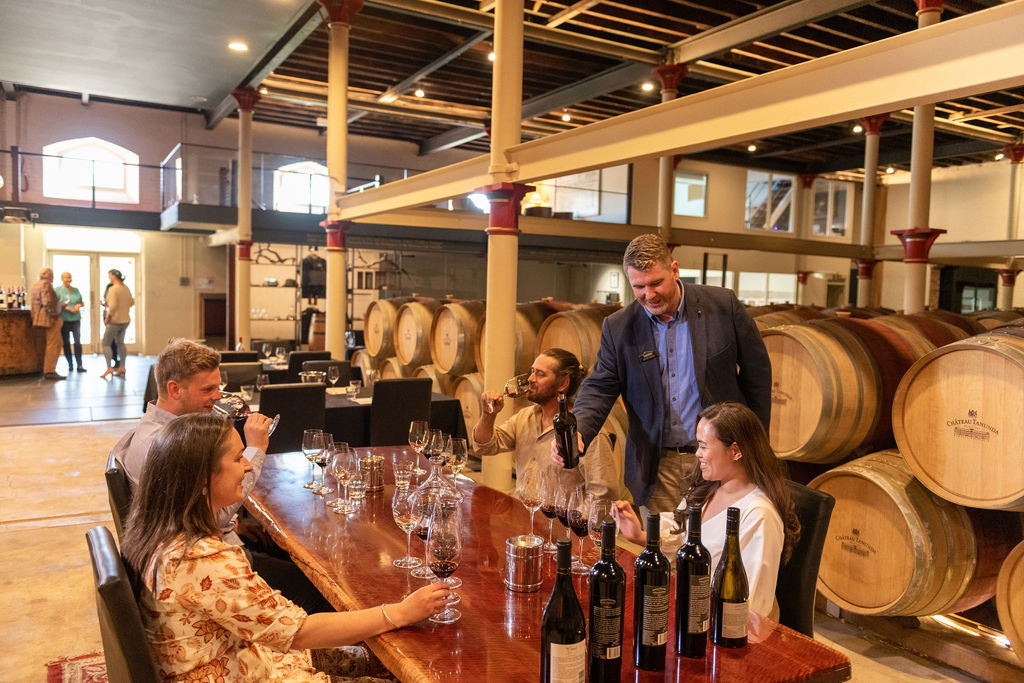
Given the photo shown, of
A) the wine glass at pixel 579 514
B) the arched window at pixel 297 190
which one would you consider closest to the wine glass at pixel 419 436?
the wine glass at pixel 579 514

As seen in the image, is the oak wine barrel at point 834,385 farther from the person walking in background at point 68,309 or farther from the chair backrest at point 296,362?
the person walking in background at point 68,309

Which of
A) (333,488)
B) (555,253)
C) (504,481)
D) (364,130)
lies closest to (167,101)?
(364,130)

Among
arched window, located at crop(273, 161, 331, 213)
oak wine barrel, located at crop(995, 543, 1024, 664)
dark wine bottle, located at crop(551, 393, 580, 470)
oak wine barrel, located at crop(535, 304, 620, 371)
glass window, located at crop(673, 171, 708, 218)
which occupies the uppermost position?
glass window, located at crop(673, 171, 708, 218)

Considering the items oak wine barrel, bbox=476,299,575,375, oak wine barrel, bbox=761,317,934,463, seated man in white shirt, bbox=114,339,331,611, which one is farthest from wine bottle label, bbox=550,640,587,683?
oak wine barrel, bbox=476,299,575,375

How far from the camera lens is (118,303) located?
11320mm

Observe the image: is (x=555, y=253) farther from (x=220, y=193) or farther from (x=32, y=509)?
(x=32, y=509)

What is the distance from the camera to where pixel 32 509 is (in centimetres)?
522

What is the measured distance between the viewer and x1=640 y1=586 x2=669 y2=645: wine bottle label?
152 cm

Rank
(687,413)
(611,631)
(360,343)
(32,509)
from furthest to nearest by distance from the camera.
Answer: (360,343) → (32,509) → (687,413) → (611,631)

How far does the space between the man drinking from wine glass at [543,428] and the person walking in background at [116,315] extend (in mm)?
10059

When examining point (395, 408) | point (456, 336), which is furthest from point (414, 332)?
point (395, 408)

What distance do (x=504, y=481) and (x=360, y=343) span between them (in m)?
8.35

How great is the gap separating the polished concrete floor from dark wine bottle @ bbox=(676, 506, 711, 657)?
2.17 meters

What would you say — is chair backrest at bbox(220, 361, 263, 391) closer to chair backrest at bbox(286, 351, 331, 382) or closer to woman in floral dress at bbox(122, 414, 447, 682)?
chair backrest at bbox(286, 351, 331, 382)
